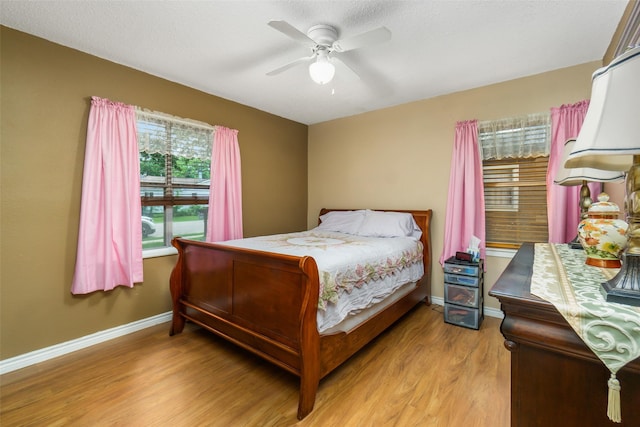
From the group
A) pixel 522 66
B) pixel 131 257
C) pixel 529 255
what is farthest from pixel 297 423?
pixel 522 66

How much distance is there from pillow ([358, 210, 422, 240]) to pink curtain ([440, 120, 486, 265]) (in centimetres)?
36

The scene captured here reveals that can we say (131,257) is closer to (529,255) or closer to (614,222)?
(529,255)

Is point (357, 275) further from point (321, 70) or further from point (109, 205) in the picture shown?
point (109, 205)

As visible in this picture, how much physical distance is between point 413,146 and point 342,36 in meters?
1.75

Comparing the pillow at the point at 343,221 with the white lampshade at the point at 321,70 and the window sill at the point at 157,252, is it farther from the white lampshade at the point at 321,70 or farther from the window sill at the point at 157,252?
the white lampshade at the point at 321,70

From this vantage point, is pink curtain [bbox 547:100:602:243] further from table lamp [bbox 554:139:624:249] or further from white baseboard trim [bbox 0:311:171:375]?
white baseboard trim [bbox 0:311:171:375]

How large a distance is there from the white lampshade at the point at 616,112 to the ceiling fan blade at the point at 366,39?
1.15 m

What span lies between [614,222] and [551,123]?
6.63ft

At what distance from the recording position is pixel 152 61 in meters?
A: 2.52

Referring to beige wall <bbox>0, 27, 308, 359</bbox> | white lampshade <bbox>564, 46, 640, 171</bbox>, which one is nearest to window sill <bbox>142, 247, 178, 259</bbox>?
beige wall <bbox>0, 27, 308, 359</bbox>

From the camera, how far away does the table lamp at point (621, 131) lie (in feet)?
2.38

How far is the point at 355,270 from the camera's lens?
2082mm

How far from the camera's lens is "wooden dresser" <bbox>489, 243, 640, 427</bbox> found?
742mm

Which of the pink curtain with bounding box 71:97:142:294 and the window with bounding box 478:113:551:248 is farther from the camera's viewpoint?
the window with bounding box 478:113:551:248
